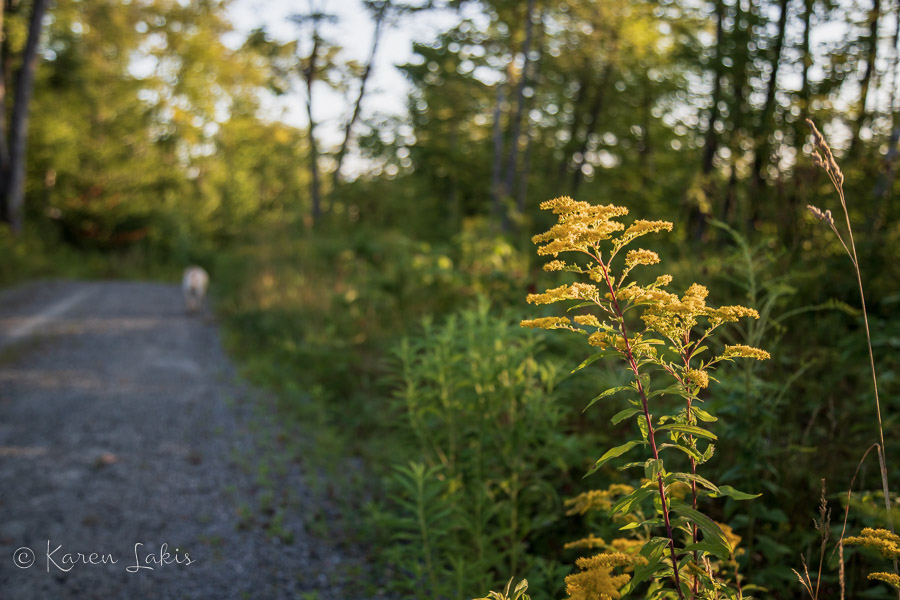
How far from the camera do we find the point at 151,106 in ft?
83.6

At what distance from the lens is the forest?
1.92 meters

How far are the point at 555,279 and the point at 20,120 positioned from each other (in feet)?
52.7

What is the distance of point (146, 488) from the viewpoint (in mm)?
4055

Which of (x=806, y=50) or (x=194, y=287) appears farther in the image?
(x=194, y=287)

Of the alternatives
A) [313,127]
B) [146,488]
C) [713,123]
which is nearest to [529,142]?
[713,123]

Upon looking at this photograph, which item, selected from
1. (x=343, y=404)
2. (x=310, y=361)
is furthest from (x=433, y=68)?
(x=343, y=404)

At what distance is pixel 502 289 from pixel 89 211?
20.8 m

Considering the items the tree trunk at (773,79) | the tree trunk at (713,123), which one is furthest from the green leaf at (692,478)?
the tree trunk at (713,123)

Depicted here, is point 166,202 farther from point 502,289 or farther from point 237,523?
point 237,523

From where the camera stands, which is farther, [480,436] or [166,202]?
[166,202]

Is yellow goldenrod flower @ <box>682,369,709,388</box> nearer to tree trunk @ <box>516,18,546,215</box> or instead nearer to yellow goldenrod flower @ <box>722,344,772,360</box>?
yellow goldenrod flower @ <box>722,344,772,360</box>

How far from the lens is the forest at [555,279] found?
192 centimetres

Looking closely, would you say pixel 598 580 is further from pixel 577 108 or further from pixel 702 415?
pixel 577 108

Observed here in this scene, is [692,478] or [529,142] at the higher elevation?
[529,142]
